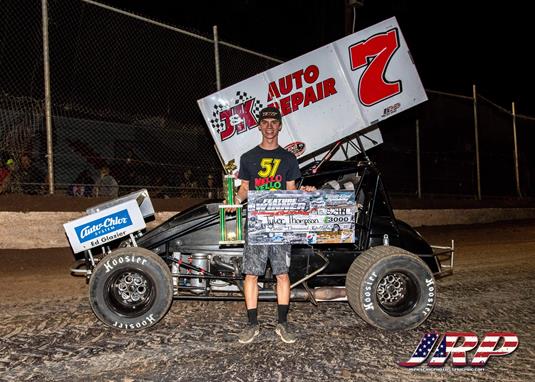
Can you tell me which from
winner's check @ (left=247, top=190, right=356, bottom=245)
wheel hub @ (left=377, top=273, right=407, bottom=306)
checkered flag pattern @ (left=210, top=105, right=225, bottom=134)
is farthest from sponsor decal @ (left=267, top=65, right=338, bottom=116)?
wheel hub @ (left=377, top=273, right=407, bottom=306)

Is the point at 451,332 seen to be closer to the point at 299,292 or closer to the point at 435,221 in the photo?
the point at 299,292

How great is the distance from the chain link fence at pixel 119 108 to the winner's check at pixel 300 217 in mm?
4732

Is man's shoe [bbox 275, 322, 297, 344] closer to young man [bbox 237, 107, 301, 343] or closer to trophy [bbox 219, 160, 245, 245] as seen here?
young man [bbox 237, 107, 301, 343]

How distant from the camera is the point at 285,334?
3.59 meters

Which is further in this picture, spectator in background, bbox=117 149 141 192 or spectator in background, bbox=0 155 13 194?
spectator in background, bbox=117 149 141 192

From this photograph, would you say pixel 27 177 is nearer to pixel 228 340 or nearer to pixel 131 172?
pixel 131 172

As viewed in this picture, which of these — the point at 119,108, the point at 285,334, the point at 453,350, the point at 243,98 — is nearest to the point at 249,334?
the point at 285,334

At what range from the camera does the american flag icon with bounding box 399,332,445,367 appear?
3.15 m

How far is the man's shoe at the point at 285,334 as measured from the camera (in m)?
3.56

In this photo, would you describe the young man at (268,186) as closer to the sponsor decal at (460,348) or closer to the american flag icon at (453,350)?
the sponsor decal at (460,348)

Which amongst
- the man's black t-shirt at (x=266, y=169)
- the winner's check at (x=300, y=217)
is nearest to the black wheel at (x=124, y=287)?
the winner's check at (x=300, y=217)

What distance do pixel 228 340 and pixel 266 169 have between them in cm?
150

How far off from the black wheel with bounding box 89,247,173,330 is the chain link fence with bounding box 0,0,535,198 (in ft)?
12.7

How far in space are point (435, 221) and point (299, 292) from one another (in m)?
8.57
